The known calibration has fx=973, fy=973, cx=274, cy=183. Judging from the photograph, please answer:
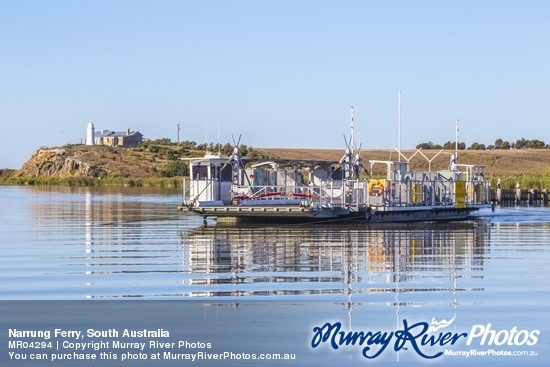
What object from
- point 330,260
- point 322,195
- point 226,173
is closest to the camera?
point 330,260

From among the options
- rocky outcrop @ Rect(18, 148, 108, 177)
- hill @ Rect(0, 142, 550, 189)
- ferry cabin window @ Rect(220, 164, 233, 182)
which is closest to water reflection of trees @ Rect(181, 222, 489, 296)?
ferry cabin window @ Rect(220, 164, 233, 182)

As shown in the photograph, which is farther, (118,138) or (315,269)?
(118,138)

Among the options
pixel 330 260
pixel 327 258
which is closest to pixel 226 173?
pixel 327 258

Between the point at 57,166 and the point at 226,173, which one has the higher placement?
the point at 57,166

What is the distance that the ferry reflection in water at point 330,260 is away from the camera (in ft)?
67.2

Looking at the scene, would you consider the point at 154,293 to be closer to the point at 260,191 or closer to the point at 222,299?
the point at 222,299

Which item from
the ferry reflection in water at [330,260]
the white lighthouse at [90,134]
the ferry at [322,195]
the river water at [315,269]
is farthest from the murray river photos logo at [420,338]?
the white lighthouse at [90,134]

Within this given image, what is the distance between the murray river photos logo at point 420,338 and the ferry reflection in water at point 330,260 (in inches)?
124

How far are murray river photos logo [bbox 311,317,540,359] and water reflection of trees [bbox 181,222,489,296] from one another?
439cm

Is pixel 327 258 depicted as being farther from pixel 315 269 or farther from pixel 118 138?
pixel 118 138

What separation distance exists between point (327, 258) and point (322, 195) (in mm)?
18810

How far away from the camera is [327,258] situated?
2673 cm

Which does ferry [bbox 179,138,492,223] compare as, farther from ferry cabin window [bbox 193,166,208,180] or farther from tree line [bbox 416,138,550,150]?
tree line [bbox 416,138,550,150]

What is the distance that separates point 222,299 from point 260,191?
2692 centimetres
